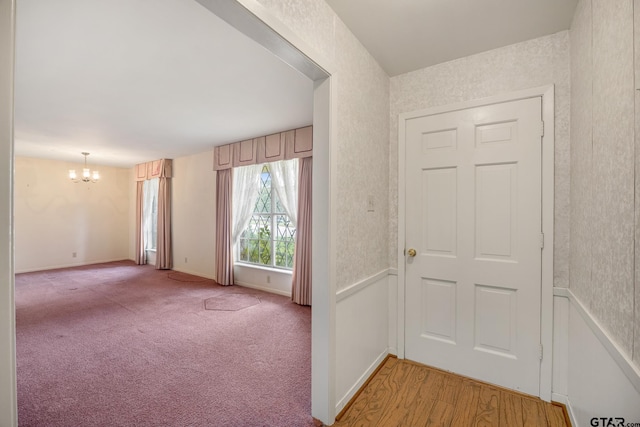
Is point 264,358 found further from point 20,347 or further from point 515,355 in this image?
point 20,347

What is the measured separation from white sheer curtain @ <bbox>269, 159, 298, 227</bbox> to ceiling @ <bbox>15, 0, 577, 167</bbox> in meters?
0.78

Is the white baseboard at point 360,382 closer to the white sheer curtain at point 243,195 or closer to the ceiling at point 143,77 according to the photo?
the ceiling at point 143,77

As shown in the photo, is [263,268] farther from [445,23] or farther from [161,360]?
[445,23]

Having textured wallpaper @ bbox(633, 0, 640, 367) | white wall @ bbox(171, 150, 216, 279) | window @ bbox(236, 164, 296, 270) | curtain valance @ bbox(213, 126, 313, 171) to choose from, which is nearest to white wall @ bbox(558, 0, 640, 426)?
textured wallpaper @ bbox(633, 0, 640, 367)

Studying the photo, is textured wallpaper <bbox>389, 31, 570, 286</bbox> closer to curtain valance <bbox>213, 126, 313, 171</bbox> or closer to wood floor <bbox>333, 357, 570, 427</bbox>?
wood floor <bbox>333, 357, 570, 427</bbox>

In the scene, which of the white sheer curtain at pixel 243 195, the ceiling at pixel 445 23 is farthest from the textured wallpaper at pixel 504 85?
the white sheer curtain at pixel 243 195

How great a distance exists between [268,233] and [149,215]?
12.9 ft

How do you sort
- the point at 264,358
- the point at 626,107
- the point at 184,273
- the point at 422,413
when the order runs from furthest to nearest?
the point at 184,273, the point at 264,358, the point at 422,413, the point at 626,107

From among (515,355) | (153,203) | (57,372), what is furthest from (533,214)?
(153,203)

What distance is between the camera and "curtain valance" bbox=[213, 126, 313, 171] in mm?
3861

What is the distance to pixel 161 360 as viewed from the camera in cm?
237

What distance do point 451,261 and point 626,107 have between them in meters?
→ 1.37

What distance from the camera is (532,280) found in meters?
1.86

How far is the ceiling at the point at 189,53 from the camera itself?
1628mm
